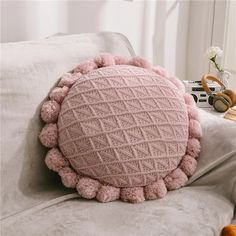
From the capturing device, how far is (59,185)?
1441 millimetres

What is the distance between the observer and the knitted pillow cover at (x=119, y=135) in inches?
51.2

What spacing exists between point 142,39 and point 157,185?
49.3 inches

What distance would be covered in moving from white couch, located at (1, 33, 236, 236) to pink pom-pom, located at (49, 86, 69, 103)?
3 centimetres

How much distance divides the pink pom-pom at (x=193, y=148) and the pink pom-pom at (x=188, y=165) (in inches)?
0.7

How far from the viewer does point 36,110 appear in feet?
4.49

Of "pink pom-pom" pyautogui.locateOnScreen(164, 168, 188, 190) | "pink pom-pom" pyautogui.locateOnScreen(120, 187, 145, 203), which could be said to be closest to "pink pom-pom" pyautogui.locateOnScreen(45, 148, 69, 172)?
"pink pom-pom" pyautogui.locateOnScreen(120, 187, 145, 203)

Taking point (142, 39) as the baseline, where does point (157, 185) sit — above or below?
below

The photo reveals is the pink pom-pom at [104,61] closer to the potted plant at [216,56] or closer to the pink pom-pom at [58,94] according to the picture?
the pink pom-pom at [58,94]

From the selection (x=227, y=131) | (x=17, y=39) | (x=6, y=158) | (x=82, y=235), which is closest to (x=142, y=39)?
(x=17, y=39)

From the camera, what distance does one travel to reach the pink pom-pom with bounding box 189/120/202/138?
4.66ft

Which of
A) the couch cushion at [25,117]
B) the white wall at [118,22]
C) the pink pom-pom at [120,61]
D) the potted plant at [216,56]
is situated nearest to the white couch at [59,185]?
the couch cushion at [25,117]

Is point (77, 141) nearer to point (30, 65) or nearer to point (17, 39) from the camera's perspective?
point (30, 65)

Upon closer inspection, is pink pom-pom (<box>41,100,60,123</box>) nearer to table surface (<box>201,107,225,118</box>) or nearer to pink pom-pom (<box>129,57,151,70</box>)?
pink pom-pom (<box>129,57,151,70</box>)

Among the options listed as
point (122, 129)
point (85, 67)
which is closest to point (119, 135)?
point (122, 129)
